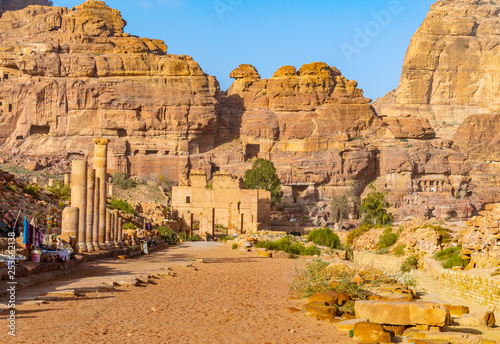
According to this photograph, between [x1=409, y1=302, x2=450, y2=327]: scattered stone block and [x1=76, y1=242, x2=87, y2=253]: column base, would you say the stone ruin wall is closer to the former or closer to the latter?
[x1=409, y1=302, x2=450, y2=327]: scattered stone block

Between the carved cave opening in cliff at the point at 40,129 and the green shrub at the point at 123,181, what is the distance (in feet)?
40.1

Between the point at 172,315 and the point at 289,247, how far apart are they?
20314 mm

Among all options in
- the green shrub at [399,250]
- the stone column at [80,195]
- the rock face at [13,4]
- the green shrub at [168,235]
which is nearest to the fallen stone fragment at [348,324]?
the green shrub at [399,250]

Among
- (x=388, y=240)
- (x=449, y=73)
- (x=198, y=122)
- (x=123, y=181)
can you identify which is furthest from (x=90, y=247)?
(x=449, y=73)

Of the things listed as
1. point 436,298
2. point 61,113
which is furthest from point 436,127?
point 436,298

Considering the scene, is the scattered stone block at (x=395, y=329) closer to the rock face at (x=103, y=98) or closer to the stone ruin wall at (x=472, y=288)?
the stone ruin wall at (x=472, y=288)

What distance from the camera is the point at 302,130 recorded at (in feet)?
255

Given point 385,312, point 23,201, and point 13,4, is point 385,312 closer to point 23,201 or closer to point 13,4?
point 23,201

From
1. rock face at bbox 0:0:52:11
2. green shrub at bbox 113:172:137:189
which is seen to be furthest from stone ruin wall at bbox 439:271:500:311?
rock face at bbox 0:0:52:11

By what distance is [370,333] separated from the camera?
10.0 m

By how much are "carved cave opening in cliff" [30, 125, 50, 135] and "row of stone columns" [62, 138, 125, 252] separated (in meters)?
48.2

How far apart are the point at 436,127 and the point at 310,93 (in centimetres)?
3482

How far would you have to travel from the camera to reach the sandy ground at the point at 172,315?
970 centimetres

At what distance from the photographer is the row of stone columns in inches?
876
